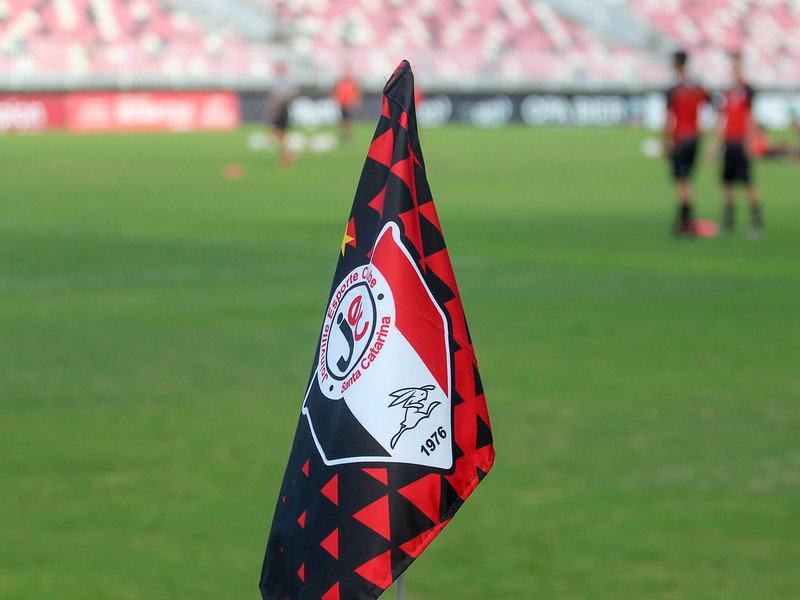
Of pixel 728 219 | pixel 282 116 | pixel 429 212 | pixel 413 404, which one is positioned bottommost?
pixel 728 219

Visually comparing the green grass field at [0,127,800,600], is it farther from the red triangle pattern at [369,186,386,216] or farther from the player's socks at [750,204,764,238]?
the red triangle pattern at [369,186,386,216]

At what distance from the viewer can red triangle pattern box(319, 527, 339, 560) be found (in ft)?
9.57

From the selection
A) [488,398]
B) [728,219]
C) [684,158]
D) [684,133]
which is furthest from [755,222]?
[488,398]

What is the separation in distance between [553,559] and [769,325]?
19.3 feet

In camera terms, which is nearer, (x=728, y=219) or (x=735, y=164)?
(x=735, y=164)

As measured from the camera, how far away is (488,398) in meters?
8.56

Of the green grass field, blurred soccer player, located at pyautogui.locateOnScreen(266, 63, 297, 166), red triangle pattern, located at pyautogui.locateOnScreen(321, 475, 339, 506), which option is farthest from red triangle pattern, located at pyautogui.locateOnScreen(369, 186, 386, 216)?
blurred soccer player, located at pyautogui.locateOnScreen(266, 63, 297, 166)

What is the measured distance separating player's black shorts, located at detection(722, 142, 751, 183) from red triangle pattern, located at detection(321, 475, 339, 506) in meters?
15.3

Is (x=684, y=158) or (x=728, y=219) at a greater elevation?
(x=684, y=158)

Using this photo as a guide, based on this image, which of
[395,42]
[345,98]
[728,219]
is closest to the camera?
[728,219]

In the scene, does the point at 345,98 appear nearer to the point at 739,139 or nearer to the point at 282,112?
the point at 282,112

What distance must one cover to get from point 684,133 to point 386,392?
1524 centimetres

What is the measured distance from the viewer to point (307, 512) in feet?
9.73

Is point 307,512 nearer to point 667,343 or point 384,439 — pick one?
point 384,439
